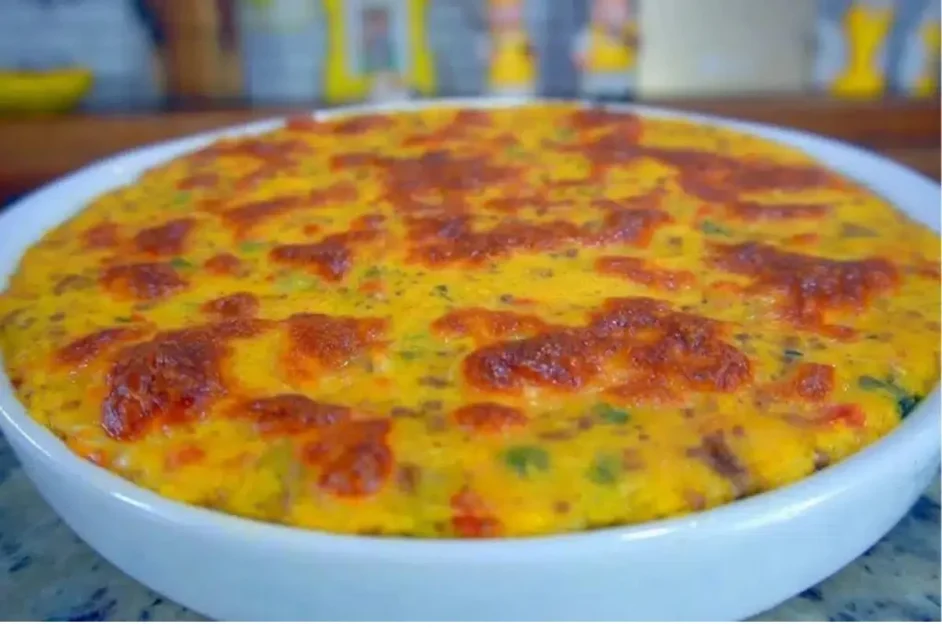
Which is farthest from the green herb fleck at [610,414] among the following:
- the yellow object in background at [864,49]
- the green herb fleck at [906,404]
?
the yellow object in background at [864,49]

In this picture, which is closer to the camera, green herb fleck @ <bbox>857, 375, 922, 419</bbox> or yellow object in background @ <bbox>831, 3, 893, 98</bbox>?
green herb fleck @ <bbox>857, 375, 922, 419</bbox>

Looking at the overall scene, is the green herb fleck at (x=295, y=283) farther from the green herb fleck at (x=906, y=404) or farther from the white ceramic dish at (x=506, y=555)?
the green herb fleck at (x=906, y=404)

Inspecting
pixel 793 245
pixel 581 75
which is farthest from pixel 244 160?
pixel 581 75

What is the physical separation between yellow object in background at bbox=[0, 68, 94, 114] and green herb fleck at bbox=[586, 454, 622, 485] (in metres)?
2.20

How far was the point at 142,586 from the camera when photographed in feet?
3.34

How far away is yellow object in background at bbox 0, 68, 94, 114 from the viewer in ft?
8.71

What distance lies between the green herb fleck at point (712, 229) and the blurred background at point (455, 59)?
1314 millimetres

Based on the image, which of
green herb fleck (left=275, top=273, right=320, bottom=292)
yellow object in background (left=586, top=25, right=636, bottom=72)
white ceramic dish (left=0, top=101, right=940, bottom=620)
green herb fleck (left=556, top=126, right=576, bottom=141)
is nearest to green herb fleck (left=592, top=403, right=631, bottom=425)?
white ceramic dish (left=0, top=101, right=940, bottom=620)

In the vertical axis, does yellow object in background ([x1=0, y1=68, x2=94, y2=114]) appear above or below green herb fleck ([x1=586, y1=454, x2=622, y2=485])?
below

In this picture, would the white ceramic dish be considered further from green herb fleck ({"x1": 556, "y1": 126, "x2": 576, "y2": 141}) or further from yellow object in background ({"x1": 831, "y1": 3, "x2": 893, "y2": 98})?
yellow object in background ({"x1": 831, "y1": 3, "x2": 893, "y2": 98})

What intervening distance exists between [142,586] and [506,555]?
40 cm

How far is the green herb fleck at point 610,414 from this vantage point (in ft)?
3.21

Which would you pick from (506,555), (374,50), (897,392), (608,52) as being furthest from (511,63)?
(506,555)

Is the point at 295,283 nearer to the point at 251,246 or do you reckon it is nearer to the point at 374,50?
the point at 251,246
